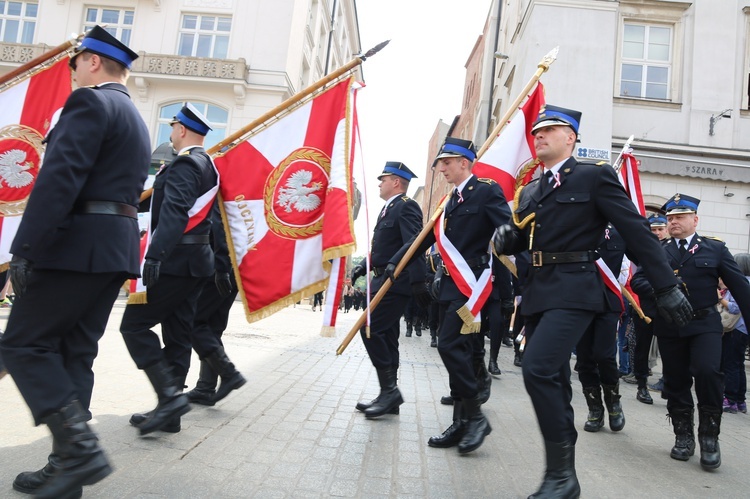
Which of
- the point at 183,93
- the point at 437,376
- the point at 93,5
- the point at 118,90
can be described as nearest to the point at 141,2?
the point at 93,5

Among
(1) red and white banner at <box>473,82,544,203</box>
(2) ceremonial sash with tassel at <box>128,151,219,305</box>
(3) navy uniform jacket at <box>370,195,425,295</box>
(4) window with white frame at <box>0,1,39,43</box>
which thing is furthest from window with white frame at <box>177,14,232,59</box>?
(2) ceremonial sash with tassel at <box>128,151,219,305</box>

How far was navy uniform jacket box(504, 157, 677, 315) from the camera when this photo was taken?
130 inches

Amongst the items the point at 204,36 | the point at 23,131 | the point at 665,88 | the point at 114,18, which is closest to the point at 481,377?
the point at 23,131

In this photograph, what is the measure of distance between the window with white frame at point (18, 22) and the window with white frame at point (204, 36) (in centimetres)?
617

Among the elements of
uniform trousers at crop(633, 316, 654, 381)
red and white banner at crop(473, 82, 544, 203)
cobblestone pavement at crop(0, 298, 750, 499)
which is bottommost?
cobblestone pavement at crop(0, 298, 750, 499)

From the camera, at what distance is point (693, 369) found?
4488mm

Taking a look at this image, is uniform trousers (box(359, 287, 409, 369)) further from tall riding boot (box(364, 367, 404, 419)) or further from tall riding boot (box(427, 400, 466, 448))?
tall riding boot (box(427, 400, 466, 448))

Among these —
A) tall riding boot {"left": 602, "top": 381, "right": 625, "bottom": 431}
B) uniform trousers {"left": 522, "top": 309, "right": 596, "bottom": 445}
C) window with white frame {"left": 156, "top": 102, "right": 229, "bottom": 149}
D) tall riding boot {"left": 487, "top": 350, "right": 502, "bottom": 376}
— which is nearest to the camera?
uniform trousers {"left": 522, "top": 309, "right": 596, "bottom": 445}

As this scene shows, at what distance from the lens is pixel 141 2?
25.5 m

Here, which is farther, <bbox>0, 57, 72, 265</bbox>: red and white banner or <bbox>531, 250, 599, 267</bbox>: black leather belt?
<bbox>0, 57, 72, 265</bbox>: red and white banner

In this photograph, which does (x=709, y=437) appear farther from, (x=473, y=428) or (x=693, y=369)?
(x=473, y=428)

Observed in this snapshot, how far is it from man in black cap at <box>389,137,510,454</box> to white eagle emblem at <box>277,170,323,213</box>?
78cm

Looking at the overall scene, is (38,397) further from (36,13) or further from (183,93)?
(36,13)

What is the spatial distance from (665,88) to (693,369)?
520 inches
